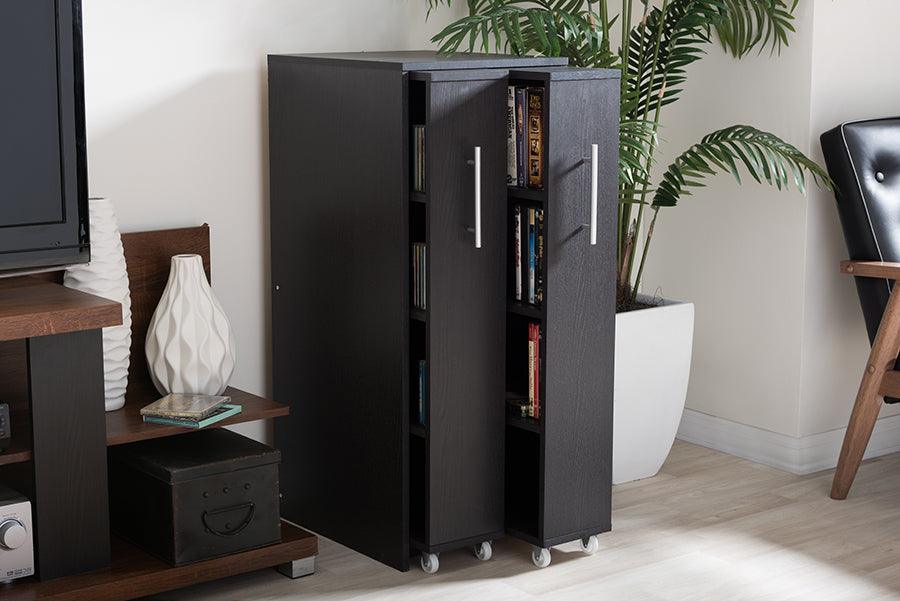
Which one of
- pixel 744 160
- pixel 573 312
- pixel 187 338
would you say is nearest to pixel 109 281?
pixel 187 338

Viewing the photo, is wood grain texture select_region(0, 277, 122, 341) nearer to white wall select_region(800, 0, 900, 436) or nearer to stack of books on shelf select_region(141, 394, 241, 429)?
stack of books on shelf select_region(141, 394, 241, 429)

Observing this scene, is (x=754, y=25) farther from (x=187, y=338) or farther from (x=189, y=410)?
(x=189, y=410)

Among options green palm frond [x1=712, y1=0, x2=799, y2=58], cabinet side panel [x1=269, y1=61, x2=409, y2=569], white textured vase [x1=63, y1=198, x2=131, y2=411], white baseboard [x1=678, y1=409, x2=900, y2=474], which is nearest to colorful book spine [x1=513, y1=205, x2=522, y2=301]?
cabinet side panel [x1=269, y1=61, x2=409, y2=569]

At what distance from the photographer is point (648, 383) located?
10.7 feet

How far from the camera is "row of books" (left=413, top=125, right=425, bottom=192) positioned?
255cm

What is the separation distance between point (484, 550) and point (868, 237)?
1.25 meters

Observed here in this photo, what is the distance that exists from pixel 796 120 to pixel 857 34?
0.91 ft

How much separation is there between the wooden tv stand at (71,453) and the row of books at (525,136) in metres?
0.74

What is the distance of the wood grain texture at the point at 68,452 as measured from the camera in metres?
2.35

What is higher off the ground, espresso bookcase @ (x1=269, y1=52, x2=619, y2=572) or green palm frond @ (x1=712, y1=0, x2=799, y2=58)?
green palm frond @ (x1=712, y1=0, x2=799, y2=58)

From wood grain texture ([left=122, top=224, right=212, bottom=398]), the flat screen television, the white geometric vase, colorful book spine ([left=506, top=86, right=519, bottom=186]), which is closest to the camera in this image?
the flat screen television

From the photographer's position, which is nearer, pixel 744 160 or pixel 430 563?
pixel 430 563

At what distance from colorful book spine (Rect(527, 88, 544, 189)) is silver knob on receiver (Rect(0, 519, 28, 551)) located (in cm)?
120

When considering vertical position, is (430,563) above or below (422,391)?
below
